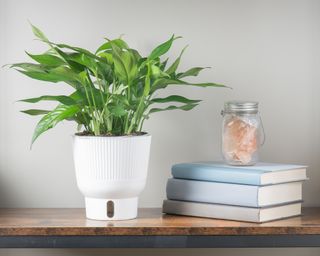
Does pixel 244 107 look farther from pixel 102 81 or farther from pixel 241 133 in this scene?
pixel 102 81

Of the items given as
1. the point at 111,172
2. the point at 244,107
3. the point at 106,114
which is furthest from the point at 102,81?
the point at 244,107

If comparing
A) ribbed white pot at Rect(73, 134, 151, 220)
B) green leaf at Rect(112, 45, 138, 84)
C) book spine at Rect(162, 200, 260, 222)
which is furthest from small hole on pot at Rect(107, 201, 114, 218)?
green leaf at Rect(112, 45, 138, 84)

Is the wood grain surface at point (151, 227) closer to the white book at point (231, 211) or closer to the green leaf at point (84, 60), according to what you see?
the white book at point (231, 211)

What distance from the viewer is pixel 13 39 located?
1.53 m

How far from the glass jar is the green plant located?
0.49ft

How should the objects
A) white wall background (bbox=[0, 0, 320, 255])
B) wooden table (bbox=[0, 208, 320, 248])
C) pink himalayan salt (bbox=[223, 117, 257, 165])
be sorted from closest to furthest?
wooden table (bbox=[0, 208, 320, 248]) → pink himalayan salt (bbox=[223, 117, 257, 165]) → white wall background (bbox=[0, 0, 320, 255])

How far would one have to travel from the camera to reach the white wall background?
5.02 feet

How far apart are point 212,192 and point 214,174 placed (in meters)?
0.04

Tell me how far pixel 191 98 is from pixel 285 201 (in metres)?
0.33

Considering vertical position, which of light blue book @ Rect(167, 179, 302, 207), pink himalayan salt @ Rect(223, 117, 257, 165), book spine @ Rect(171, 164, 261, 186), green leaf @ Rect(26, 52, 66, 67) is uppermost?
green leaf @ Rect(26, 52, 66, 67)

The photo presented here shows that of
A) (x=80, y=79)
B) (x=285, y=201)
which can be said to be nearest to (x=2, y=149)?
(x=80, y=79)

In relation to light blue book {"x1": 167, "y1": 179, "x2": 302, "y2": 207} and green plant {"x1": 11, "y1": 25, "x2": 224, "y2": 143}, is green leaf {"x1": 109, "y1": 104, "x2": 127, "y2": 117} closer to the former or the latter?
green plant {"x1": 11, "y1": 25, "x2": 224, "y2": 143}

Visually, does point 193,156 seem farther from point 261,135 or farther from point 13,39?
point 13,39

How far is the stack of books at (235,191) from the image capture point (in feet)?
4.27
